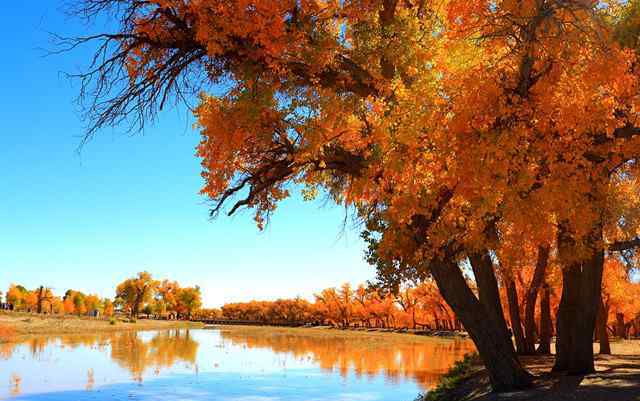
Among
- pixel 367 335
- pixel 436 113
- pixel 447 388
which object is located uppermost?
pixel 436 113

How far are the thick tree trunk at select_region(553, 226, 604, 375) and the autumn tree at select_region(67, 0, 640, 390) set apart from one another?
4 cm

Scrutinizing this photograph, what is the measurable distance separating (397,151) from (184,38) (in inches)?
231

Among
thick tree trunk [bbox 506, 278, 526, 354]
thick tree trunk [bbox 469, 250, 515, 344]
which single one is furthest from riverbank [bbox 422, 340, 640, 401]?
thick tree trunk [bbox 506, 278, 526, 354]

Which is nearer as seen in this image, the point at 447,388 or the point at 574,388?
the point at 574,388

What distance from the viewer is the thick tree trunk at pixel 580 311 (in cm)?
Result: 1459

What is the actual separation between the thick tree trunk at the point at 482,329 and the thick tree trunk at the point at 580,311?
2590mm

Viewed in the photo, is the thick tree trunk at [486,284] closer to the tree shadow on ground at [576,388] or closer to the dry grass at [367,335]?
the tree shadow on ground at [576,388]

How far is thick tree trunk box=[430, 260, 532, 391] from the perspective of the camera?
12.8m

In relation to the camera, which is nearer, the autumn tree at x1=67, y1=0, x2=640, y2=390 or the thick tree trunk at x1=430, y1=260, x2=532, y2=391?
the autumn tree at x1=67, y1=0, x2=640, y2=390

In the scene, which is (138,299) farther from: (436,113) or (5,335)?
(436,113)

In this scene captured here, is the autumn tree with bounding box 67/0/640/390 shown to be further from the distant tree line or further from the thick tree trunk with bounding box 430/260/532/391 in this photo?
the distant tree line

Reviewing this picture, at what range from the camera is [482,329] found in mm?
12820

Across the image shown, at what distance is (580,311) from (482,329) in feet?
12.6

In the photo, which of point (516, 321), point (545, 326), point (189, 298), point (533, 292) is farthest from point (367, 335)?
point (189, 298)
